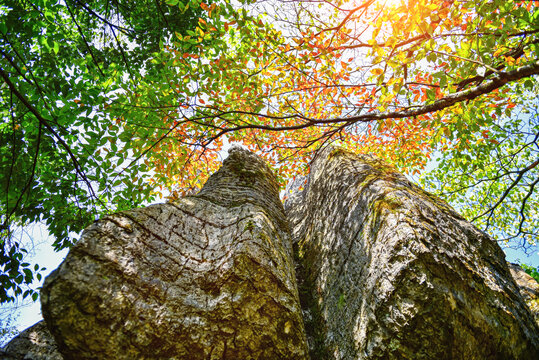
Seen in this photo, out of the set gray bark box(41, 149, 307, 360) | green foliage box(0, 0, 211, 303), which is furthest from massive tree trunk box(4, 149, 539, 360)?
green foliage box(0, 0, 211, 303)

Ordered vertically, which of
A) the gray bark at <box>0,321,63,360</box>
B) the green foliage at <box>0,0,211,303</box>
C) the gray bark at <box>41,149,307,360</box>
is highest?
the green foliage at <box>0,0,211,303</box>

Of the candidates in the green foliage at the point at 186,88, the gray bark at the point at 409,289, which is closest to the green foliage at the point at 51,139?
the green foliage at the point at 186,88

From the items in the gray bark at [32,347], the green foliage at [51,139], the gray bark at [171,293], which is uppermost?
the green foliage at [51,139]

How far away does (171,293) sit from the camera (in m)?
2.23

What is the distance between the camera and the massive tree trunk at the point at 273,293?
Result: 6.31 feet

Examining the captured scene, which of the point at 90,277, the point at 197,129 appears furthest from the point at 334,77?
the point at 90,277

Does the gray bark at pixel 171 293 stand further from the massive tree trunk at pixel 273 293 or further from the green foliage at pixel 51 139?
the green foliage at pixel 51 139

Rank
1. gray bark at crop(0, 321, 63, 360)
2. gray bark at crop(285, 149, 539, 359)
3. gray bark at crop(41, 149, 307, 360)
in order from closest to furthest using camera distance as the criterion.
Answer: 1. gray bark at crop(41, 149, 307, 360)
2. gray bark at crop(285, 149, 539, 359)
3. gray bark at crop(0, 321, 63, 360)

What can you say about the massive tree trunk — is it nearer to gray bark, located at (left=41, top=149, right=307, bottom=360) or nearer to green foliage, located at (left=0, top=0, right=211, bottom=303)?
gray bark, located at (left=41, top=149, right=307, bottom=360)

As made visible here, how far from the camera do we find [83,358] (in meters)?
1.78

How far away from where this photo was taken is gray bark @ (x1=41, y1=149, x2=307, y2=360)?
185 cm

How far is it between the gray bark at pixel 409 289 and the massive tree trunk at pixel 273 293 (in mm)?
12

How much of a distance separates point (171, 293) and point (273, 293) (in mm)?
959

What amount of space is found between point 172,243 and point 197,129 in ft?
12.1
